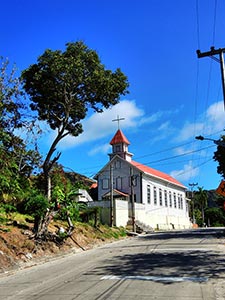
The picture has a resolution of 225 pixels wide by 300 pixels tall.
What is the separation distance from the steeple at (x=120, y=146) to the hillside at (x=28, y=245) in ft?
93.2

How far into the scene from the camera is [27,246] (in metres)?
15.8

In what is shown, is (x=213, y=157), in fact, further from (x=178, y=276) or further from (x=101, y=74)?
(x=178, y=276)

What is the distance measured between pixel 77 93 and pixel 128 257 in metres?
9.97

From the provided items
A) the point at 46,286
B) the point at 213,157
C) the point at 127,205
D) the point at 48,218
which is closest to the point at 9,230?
the point at 48,218

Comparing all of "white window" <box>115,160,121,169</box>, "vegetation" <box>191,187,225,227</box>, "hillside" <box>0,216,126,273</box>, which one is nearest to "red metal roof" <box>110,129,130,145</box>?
"white window" <box>115,160,121,169</box>

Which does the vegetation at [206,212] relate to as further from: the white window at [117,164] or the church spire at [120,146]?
the white window at [117,164]

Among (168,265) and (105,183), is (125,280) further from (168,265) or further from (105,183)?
(105,183)

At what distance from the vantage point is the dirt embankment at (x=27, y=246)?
14.0m

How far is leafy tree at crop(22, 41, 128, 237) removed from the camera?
19219 millimetres

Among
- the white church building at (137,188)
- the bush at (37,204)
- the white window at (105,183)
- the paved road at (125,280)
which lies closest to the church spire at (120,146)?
the white church building at (137,188)

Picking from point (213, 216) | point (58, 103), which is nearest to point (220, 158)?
point (58, 103)

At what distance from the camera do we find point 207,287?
8.85 meters

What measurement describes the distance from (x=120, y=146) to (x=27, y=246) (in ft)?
120

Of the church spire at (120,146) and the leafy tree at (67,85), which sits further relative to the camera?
the church spire at (120,146)
